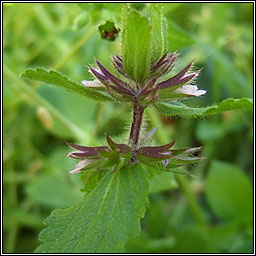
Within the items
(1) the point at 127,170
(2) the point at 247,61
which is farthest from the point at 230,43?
(1) the point at 127,170

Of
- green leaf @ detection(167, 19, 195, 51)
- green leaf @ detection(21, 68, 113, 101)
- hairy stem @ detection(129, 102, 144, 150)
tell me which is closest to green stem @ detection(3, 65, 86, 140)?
green leaf @ detection(167, 19, 195, 51)

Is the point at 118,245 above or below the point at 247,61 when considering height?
below

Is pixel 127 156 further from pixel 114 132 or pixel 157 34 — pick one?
pixel 114 132

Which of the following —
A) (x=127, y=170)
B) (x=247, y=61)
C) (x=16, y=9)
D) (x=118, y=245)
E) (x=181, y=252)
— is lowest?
(x=181, y=252)

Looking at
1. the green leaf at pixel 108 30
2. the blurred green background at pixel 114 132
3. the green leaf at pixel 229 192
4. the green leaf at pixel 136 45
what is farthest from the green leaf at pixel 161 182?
the green leaf at pixel 136 45

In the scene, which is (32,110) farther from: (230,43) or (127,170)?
(127,170)

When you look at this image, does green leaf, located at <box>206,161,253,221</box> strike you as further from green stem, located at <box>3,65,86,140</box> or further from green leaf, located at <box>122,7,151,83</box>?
green leaf, located at <box>122,7,151,83</box>

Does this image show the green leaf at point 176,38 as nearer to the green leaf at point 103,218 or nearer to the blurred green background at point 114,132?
the blurred green background at point 114,132
